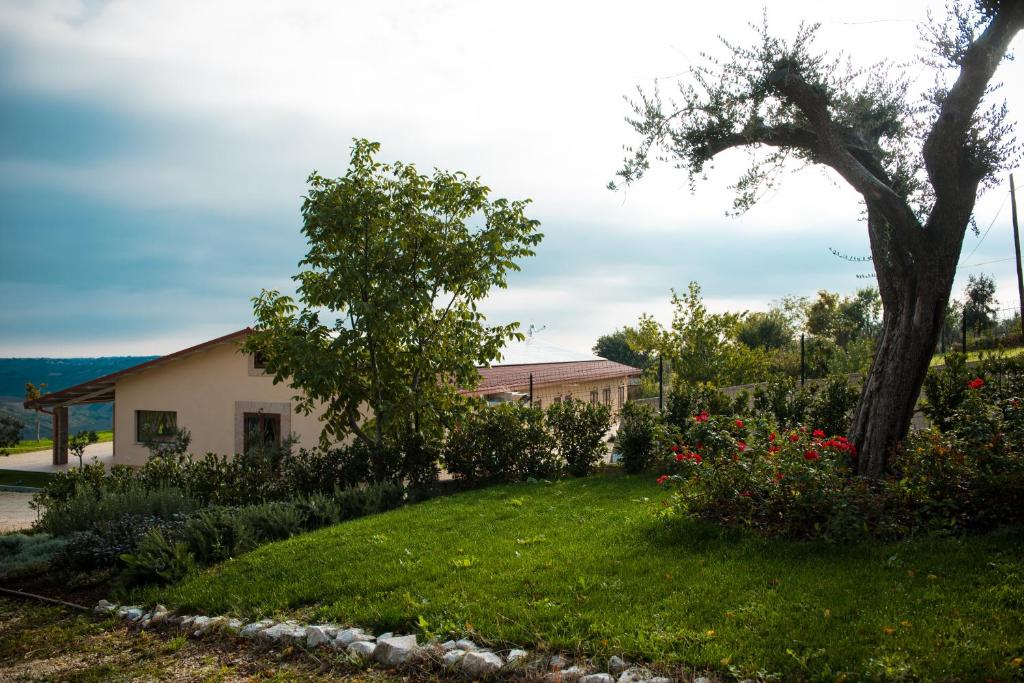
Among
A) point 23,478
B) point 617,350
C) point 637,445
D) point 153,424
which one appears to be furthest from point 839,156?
point 617,350

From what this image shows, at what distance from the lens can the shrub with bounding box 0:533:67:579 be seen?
7629 millimetres

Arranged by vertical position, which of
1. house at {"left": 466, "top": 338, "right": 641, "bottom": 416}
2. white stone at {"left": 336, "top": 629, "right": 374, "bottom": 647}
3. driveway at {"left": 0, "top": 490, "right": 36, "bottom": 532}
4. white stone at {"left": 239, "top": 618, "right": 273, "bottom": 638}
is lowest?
driveway at {"left": 0, "top": 490, "right": 36, "bottom": 532}

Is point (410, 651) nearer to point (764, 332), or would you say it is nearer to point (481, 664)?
point (481, 664)

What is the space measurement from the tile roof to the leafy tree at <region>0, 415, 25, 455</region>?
60.7ft

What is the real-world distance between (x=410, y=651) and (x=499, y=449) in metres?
7.31

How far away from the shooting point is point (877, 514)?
20.5 feet

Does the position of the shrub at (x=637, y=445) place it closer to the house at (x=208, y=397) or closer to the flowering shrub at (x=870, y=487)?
the flowering shrub at (x=870, y=487)

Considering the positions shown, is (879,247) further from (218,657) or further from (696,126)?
(218,657)

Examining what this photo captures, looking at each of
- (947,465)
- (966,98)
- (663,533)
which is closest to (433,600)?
(663,533)

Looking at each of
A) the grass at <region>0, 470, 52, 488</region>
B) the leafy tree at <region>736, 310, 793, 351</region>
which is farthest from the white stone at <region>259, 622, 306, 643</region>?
the leafy tree at <region>736, 310, 793, 351</region>

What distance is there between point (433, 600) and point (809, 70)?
729 centimetres

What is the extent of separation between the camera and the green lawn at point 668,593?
4.22 metres

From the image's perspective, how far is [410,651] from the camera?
15.3 ft

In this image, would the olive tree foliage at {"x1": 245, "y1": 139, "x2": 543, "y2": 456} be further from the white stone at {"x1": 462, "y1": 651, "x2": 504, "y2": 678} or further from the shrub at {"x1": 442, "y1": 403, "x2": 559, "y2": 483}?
the white stone at {"x1": 462, "y1": 651, "x2": 504, "y2": 678}
